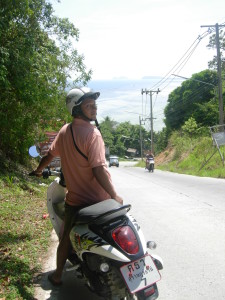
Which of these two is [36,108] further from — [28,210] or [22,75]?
[28,210]

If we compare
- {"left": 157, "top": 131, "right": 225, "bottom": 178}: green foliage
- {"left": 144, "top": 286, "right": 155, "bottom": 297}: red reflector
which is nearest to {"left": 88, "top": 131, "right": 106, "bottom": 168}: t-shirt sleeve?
{"left": 144, "top": 286, "right": 155, "bottom": 297}: red reflector

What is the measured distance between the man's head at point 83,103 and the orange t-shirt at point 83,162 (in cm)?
8

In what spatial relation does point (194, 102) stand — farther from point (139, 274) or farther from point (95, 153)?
point (139, 274)

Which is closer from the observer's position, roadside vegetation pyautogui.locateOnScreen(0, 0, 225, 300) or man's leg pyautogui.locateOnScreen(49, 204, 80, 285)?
man's leg pyautogui.locateOnScreen(49, 204, 80, 285)

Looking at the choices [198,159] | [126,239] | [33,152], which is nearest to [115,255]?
[126,239]

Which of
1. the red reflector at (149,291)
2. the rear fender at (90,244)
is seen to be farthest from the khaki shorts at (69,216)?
the red reflector at (149,291)

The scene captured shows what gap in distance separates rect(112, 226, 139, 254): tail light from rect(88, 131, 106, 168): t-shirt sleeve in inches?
24.7

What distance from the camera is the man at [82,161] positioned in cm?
326

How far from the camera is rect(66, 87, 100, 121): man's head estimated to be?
11.5 ft

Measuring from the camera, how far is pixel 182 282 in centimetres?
397

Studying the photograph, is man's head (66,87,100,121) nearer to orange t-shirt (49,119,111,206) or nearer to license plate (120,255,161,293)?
orange t-shirt (49,119,111,206)

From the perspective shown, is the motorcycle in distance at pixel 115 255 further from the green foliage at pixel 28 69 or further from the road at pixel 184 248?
the green foliage at pixel 28 69

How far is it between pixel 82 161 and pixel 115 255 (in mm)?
949

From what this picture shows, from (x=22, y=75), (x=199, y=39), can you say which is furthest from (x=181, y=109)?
(x=22, y=75)
